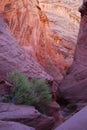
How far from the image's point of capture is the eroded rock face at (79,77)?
1426 centimetres

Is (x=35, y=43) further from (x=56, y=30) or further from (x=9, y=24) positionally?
(x=56, y=30)

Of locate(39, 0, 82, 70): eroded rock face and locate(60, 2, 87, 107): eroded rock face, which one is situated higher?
locate(60, 2, 87, 107): eroded rock face

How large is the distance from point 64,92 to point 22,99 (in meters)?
6.57

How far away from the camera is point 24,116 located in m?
7.34

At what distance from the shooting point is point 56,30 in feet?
82.9

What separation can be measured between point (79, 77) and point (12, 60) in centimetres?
515

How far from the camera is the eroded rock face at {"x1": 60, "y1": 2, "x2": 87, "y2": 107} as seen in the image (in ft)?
46.8

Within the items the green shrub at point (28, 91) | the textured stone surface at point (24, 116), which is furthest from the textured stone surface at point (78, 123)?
the green shrub at point (28, 91)

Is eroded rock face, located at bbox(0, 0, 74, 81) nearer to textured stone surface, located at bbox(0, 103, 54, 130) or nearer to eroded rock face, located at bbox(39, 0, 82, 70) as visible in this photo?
eroded rock face, located at bbox(39, 0, 82, 70)

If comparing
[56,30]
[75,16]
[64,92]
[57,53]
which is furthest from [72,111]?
[75,16]

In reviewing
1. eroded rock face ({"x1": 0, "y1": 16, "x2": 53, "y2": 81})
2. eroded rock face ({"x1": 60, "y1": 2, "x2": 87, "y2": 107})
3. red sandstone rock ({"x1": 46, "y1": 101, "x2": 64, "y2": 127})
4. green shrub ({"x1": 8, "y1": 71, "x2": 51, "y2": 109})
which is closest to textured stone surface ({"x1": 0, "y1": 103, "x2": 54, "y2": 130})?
green shrub ({"x1": 8, "y1": 71, "x2": 51, "y2": 109})

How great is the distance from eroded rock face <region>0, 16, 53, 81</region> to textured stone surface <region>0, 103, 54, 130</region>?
7.58ft

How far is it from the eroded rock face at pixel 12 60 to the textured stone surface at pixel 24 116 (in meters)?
2.31

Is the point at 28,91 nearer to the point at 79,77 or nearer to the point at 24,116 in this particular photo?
the point at 24,116
